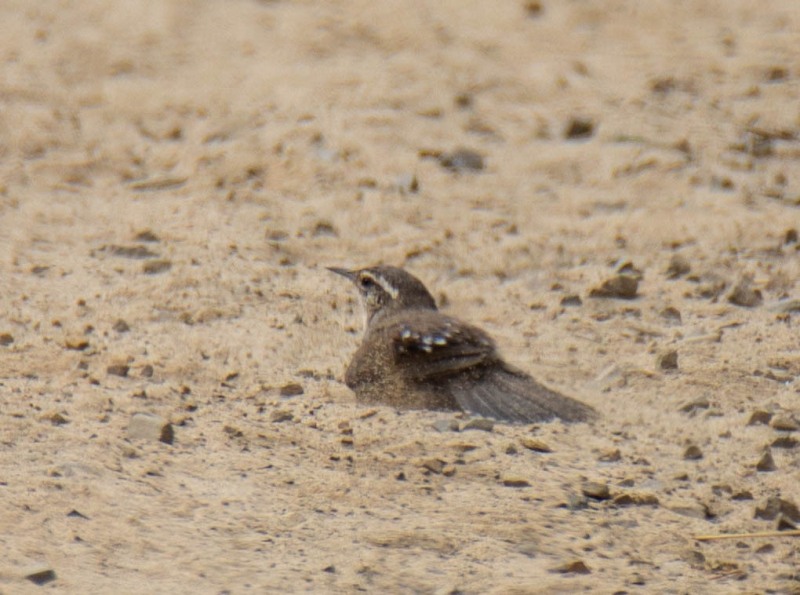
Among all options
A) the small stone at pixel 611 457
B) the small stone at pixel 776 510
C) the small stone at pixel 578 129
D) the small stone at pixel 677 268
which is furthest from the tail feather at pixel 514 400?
the small stone at pixel 578 129

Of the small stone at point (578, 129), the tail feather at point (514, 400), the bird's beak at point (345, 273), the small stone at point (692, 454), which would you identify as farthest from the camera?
the small stone at point (578, 129)

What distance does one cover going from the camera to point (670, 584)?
5176 mm

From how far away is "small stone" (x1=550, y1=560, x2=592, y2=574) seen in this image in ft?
17.0

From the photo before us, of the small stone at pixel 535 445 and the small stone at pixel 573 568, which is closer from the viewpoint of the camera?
the small stone at pixel 573 568

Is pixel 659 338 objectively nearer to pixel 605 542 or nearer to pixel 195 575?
pixel 605 542

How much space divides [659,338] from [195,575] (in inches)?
132

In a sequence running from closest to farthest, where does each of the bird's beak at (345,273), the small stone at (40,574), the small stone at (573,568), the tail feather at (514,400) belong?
the small stone at (40,574), the small stone at (573,568), the tail feather at (514,400), the bird's beak at (345,273)

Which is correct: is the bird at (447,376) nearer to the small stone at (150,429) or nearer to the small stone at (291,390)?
the small stone at (291,390)

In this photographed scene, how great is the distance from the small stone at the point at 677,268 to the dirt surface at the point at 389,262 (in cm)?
2

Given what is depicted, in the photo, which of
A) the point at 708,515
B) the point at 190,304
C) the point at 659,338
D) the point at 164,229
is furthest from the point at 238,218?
the point at 708,515

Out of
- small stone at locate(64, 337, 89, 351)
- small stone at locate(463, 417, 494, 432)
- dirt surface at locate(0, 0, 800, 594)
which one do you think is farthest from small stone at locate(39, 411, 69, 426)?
small stone at locate(463, 417, 494, 432)

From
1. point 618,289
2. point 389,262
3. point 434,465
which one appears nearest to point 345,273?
point 389,262

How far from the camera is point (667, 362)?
23.4 ft

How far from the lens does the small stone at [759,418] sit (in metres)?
6.52
